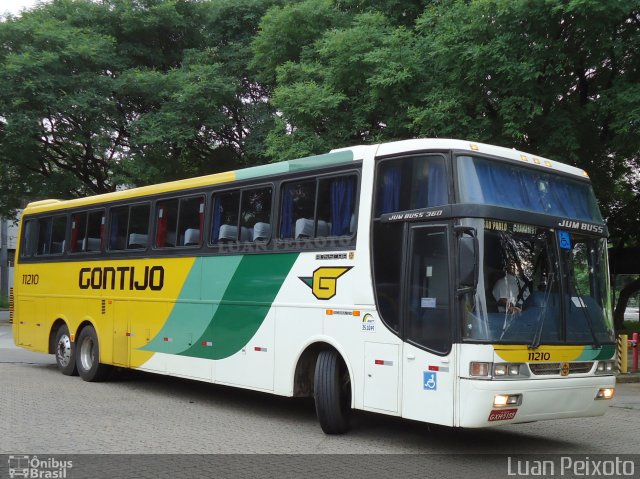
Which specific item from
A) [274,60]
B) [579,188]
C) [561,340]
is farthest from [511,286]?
[274,60]

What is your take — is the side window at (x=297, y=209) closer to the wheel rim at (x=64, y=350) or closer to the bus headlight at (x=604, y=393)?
the bus headlight at (x=604, y=393)

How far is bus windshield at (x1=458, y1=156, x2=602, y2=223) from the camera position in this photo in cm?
764

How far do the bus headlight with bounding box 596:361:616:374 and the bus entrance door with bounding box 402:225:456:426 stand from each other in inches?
75.7

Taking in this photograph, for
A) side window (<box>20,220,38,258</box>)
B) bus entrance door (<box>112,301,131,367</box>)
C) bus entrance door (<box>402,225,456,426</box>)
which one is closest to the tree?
side window (<box>20,220,38,258</box>)

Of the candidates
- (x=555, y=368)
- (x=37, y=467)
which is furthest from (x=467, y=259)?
(x=37, y=467)

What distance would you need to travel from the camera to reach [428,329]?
7574mm

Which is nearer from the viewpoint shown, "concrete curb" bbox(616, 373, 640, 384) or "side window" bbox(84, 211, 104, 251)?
"side window" bbox(84, 211, 104, 251)

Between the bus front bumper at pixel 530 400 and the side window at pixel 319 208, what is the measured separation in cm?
249

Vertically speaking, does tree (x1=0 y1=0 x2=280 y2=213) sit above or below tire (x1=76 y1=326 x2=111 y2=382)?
above

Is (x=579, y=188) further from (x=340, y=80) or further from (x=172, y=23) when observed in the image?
(x=172, y=23)

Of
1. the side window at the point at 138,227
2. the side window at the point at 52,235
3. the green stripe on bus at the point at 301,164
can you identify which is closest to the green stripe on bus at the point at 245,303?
the green stripe on bus at the point at 301,164

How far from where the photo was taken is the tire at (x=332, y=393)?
28.2 feet

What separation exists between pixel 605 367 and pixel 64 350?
10314 millimetres

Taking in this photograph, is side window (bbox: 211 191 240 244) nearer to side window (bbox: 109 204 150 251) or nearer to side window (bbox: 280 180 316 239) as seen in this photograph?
side window (bbox: 280 180 316 239)
